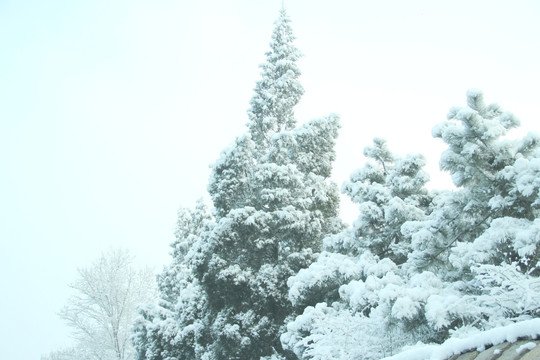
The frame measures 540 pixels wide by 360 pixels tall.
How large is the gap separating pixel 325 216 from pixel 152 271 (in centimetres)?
1565

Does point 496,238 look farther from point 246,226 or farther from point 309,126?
point 309,126

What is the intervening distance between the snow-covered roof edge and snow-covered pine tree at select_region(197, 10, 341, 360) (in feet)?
31.7

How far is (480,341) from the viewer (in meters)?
3.08

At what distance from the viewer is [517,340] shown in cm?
288

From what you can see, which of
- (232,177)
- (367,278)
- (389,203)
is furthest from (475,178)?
(232,177)

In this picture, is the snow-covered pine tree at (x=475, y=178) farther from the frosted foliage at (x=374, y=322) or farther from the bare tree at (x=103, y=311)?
the bare tree at (x=103, y=311)

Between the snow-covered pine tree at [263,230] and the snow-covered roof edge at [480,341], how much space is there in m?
9.65

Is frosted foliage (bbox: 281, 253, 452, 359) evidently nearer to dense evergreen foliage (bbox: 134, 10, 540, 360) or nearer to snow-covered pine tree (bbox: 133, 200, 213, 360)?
dense evergreen foliage (bbox: 134, 10, 540, 360)

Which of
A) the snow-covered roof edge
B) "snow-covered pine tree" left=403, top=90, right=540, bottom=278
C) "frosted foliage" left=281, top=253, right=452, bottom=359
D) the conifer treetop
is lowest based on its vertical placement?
the snow-covered roof edge

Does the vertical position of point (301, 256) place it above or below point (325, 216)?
below

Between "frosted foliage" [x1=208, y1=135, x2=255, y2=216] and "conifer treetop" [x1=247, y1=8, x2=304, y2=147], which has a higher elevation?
"conifer treetop" [x1=247, y1=8, x2=304, y2=147]

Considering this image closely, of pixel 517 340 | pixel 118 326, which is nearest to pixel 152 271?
pixel 118 326

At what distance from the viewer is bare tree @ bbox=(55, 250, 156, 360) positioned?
23.9 m

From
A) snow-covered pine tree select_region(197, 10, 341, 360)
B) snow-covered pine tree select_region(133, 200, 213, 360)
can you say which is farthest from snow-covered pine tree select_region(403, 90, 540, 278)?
snow-covered pine tree select_region(133, 200, 213, 360)
